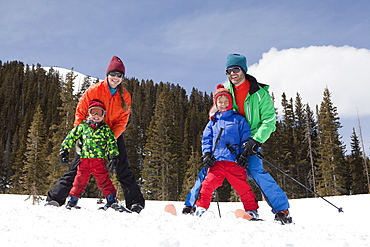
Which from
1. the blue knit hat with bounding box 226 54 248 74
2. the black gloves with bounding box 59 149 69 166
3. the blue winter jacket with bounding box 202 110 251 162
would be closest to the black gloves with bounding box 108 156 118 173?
the black gloves with bounding box 59 149 69 166

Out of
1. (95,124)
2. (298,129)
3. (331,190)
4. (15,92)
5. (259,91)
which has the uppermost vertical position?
(15,92)

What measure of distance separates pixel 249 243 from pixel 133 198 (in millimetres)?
2455

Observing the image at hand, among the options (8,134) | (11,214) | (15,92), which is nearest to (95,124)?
(11,214)

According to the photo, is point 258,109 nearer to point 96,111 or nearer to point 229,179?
point 229,179

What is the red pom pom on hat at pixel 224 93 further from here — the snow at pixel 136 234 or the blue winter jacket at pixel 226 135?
the snow at pixel 136 234

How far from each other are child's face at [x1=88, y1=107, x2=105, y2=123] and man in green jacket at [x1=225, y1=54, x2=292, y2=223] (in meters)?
1.90

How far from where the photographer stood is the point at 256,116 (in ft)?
13.3

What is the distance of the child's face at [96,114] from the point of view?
13.8 ft

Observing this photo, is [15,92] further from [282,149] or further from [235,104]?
[235,104]

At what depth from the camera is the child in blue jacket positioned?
387cm

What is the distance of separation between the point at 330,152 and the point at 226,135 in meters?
30.7

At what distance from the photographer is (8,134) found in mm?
68562

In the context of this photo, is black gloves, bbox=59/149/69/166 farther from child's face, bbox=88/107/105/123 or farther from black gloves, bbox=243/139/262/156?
black gloves, bbox=243/139/262/156

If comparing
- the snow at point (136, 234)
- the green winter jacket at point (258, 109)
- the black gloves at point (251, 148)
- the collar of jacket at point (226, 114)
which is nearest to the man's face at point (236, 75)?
the green winter jacket at point (258, 109)
